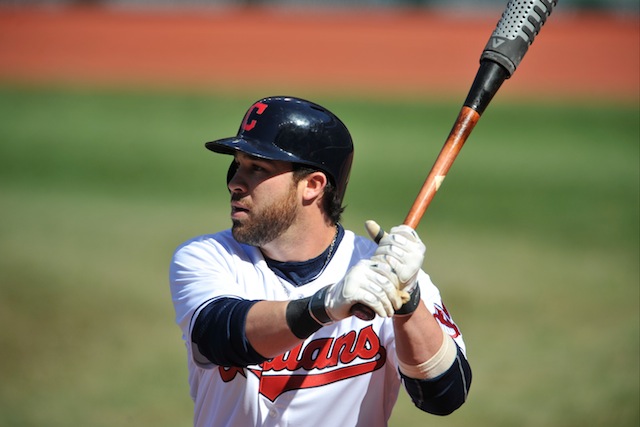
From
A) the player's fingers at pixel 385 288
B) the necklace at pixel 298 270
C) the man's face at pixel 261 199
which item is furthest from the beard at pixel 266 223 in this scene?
the player's fingers at pixel 385 288

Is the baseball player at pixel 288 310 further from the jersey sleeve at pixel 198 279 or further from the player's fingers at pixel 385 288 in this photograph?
the player's fingers at pixel 385 288

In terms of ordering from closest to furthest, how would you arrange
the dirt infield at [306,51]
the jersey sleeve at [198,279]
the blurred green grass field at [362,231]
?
the jersey sleeve at [198,279] < the blurred green grass field at [362,231] < the dirt infield at [306,51]

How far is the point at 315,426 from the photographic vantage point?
315 centimetres

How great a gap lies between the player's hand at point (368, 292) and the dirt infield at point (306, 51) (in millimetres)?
17638

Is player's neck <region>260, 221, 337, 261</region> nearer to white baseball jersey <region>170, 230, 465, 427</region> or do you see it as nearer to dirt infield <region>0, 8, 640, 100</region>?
white baseball jersey <region>170, 230, 465, 427</region>

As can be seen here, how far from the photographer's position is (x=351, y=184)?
544 inches

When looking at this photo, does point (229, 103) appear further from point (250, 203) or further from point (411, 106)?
point (250, 203)

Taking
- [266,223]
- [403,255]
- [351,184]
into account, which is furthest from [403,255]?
[351,184]

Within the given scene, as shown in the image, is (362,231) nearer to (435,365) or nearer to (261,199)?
(261,199)

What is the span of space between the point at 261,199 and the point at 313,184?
0.76 ft

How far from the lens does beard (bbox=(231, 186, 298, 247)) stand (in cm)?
320

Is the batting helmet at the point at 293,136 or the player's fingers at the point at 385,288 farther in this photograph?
the batting helmet at the point at 293,136

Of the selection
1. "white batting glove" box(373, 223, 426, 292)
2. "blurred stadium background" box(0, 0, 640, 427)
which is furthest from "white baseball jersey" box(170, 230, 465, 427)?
"blurred stadium background" box(0, 0, 640, 427)

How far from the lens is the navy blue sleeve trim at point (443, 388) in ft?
9.40
